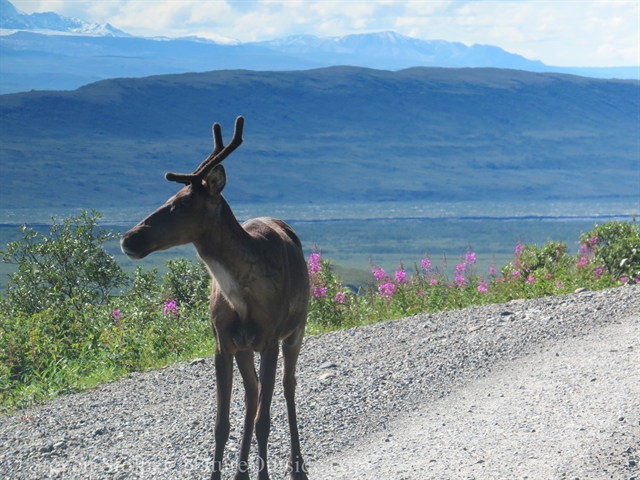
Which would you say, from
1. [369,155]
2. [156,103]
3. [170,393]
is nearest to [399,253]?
[170,393]

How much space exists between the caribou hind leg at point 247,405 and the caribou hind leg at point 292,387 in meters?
0.40

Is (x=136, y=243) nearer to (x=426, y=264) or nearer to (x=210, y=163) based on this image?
(x=210, y=163)

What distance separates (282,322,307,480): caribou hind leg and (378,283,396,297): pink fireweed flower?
6.87 meters

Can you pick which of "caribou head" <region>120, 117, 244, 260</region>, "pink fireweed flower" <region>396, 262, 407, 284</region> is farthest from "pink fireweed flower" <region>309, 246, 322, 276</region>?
"caribou head" <region>120, 117, 244, 260</region>

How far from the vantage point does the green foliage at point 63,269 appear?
1508 cm

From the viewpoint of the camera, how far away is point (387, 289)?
12.9 m

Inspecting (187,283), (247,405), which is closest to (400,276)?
(187,283)

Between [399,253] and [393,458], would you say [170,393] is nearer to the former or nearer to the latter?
[393,458]

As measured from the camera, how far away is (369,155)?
18112 cm

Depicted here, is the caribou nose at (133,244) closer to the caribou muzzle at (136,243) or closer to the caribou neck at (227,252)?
the caribou muzzle at (136,243)

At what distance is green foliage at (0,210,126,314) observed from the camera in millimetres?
15078

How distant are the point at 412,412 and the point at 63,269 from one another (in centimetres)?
993

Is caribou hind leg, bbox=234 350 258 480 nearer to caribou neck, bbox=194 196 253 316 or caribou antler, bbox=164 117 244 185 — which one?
caribou neck, bbox=194 196 253 316

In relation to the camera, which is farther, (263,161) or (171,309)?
(263,161)
